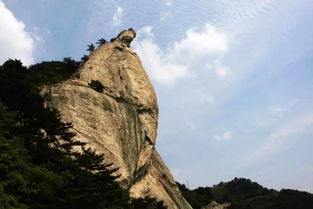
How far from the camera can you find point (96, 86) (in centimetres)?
4988

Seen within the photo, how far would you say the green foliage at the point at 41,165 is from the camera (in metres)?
22.2

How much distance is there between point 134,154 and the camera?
46344 millimetres

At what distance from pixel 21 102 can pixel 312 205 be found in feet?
293

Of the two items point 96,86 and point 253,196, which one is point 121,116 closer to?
point 96,86

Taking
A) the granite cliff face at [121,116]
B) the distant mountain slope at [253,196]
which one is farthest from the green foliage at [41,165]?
the distant mountain slope at [253,196]

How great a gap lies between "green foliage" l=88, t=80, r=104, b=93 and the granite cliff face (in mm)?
463

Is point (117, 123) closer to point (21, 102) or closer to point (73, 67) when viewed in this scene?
point (21, 102)

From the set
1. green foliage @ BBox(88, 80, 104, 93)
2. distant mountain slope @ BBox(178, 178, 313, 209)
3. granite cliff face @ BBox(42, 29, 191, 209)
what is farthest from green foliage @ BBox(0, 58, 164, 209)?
distant mountain slope @ BBox(178, 178, 313, 209)

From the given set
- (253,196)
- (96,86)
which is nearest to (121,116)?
(96,86)

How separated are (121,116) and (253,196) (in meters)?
102

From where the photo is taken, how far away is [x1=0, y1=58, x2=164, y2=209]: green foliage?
2220cm

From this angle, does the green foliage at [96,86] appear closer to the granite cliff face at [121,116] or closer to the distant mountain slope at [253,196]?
the granite cliff face at [121,116]

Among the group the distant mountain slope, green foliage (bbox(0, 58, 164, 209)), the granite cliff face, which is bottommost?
green foliage (bbox(0, 58, 164, 209))

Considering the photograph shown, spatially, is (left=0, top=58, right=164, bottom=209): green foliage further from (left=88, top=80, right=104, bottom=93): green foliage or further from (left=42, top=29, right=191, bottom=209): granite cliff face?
(left=88, top=80, right=104, bottom=93): green foliage
